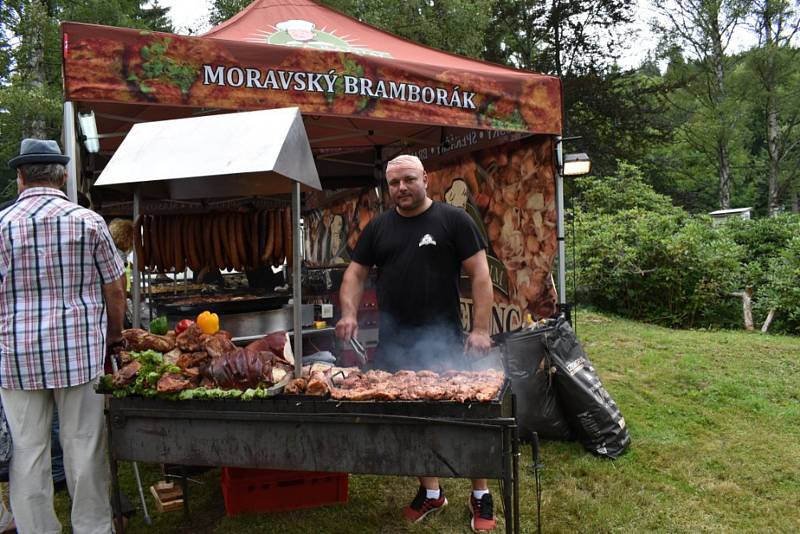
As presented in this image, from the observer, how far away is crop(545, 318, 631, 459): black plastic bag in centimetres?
428

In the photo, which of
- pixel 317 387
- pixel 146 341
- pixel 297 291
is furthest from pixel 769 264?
pixel 146 341

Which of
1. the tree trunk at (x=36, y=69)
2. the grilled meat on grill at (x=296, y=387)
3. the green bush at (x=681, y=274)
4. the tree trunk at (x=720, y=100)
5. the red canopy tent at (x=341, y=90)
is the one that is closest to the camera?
the grilled meat on grill at (x=296, y=387)

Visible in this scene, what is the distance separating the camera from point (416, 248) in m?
3.42

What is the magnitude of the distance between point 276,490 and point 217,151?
2.10 m

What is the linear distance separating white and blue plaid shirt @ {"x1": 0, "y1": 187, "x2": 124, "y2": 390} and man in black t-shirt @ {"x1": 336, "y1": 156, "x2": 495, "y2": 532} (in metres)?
1.39

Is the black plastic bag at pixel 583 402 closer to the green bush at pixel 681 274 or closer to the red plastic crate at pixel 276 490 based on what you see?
the red plastic crate at pixel 276 490

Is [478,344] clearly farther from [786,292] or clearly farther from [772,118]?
[772,118]

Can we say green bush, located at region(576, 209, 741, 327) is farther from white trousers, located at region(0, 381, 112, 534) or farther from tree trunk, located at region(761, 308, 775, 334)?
white trousers, located at region(0, 381, 112, 534)

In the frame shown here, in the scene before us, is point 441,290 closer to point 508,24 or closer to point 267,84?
point 267,84

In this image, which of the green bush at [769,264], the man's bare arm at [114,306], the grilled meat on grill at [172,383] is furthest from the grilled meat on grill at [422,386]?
the green bush at [769,264]

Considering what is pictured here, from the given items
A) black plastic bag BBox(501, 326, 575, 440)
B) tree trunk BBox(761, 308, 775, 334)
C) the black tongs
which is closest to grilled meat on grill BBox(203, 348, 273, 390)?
the black tongs

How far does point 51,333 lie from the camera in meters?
2.73

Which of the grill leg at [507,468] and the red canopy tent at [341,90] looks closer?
the grill leg at [507,468]

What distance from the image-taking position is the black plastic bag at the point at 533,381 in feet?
14.1
